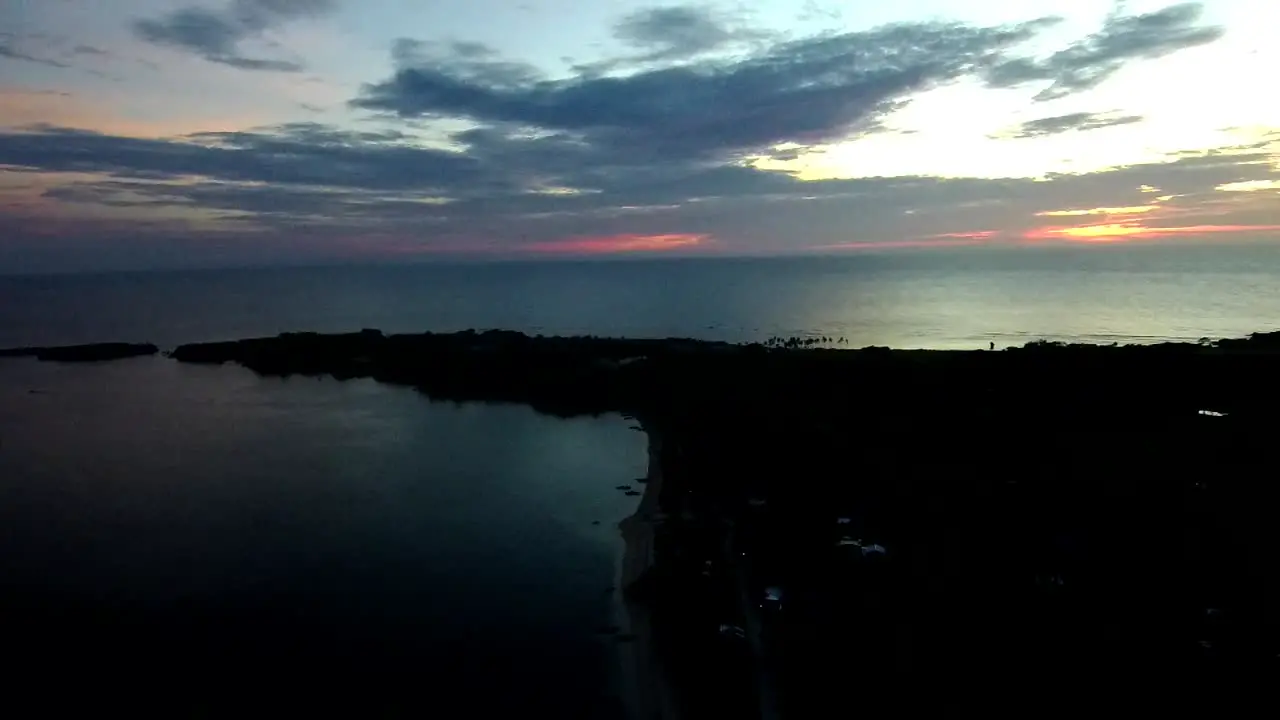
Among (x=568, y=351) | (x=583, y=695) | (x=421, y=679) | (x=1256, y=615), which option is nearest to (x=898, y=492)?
(x=1256, y=615)

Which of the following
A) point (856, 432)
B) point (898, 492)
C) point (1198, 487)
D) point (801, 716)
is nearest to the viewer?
point (801, 716)

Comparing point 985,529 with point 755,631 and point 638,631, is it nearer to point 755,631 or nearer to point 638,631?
point 755,631

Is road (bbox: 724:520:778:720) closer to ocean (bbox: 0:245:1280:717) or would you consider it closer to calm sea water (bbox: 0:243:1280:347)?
ocean (bbox: 0:245:1280:717)

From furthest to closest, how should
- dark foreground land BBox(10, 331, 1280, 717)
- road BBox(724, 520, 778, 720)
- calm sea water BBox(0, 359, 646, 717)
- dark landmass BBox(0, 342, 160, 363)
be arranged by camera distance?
dark landmass BBox(0, 342, 160, 363) → calm sea water BBox(0, 359, 646, 717) → road BBox(724, 520, 778, 720) → dark foreground land BBox(10, 331, 1280, 717)

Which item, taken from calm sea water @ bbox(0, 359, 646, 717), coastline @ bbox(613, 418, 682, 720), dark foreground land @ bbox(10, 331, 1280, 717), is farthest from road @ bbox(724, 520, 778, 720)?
calm sea water @ bbox(0, 359, 646, 717)

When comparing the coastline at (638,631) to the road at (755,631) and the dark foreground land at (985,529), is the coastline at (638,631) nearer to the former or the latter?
the dark foreground land at (985,529)

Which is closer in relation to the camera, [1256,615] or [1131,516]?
[1256,615]

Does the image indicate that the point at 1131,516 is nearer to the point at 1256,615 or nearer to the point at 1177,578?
the point at 1177,578

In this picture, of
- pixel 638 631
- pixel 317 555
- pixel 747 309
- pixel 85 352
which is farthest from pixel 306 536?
pixel 747 309
